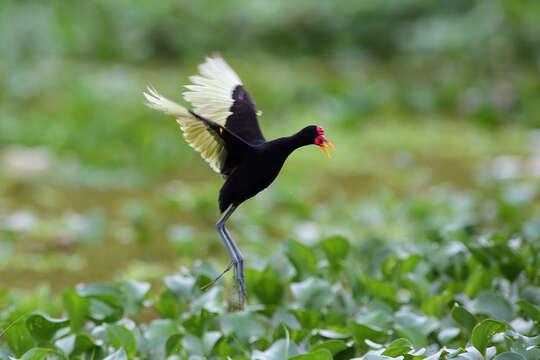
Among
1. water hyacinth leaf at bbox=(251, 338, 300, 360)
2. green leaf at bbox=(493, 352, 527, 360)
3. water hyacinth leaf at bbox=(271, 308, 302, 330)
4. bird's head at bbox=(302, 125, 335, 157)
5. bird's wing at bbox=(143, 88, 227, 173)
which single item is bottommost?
green leaf at bbox=(493, 352, 527, 360)

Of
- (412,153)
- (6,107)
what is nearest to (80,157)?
(6,107)

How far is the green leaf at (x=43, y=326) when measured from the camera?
7.16 feet

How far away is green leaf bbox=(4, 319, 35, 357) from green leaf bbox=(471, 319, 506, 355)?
4.34ft

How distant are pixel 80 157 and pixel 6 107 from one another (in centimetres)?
128

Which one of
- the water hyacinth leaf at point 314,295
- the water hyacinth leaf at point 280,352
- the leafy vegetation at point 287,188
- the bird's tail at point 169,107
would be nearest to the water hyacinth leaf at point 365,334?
the leafy vegetation at point 287,188

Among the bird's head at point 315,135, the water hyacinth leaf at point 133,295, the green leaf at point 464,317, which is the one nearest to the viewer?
the bird's head at point 315,135

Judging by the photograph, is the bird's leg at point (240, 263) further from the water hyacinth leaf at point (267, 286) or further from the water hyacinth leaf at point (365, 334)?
the water hyacinth leaf at point (267, 286)

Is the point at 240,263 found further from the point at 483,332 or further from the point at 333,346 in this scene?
the point at 483,332

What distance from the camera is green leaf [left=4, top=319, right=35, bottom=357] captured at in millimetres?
2148

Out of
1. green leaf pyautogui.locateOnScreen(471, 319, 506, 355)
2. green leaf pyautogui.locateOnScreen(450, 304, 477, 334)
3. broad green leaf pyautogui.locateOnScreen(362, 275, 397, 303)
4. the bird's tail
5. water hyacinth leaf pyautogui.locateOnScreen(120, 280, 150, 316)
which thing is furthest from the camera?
broad green leaf pyautogui.locateOnScreen(362, 275, 397, 303)

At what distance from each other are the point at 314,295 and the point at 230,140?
1.11 metres

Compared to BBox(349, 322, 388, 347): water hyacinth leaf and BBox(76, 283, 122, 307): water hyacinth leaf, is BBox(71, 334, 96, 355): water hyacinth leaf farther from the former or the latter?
BBox(349, 322, 388, 347): water hyacinth leaf

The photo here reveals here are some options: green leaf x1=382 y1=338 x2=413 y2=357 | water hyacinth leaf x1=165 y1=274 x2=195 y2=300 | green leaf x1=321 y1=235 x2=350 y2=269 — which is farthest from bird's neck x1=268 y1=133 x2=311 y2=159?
green leaf x1=321 y1=235 x2=350 y2=269

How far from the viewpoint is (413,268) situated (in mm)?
2846
